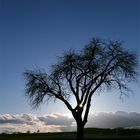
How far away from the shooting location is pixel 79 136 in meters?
43.9

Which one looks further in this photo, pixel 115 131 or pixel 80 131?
pixel 115 131

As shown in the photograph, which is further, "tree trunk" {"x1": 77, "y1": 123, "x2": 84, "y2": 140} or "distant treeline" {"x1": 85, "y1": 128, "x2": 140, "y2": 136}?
"distant treeline" {"x1": 85, "y1": 128, "x2": 140, "y2": 136}

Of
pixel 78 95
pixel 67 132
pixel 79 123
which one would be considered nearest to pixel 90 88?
pixel 78 95

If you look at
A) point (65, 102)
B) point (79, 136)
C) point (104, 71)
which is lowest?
point (79, 136)

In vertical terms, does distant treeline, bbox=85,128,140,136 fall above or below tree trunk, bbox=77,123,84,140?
above

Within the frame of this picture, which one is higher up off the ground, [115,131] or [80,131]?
[115,131]

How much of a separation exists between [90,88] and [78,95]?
67.7 inches

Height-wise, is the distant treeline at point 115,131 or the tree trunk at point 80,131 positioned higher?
the distant treeline at point 115,131

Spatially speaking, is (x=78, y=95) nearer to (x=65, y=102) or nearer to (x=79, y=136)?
(x=65, y=102)

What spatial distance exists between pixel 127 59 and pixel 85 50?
5498 mm

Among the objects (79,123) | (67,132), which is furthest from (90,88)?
(67,132)

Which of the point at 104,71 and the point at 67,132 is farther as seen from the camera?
the point at 67,132

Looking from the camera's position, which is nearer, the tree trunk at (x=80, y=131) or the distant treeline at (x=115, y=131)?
the tree trunk at (x=80, y=131)

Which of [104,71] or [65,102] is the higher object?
[104,71]
